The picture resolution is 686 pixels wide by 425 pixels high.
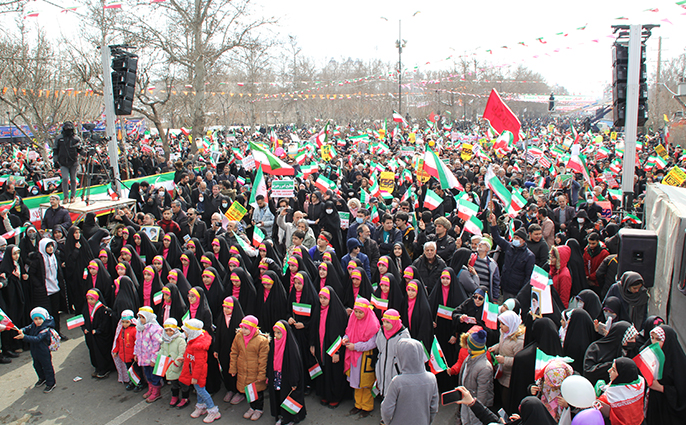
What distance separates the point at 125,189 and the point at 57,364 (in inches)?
205

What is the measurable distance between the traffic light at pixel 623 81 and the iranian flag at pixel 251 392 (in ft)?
23.0

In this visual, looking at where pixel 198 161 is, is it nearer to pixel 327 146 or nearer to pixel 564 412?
pixel 327 146

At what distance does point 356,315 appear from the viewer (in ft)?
16.7

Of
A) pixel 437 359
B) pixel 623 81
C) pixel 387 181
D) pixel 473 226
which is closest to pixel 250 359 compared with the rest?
pixel 437 359

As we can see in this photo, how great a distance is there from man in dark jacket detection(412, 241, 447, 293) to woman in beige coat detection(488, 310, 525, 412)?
1.58m

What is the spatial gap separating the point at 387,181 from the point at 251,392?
7.40 metres

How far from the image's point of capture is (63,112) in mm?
24766

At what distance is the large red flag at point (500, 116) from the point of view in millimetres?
11023

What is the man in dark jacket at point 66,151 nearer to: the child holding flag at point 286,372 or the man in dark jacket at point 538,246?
the child holding flag at point 286,372

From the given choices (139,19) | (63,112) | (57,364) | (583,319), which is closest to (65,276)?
(57,364)

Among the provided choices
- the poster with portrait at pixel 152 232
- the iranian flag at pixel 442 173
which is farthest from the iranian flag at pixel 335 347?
the iranian flag at pixel 442 173

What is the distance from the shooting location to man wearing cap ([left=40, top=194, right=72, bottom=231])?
8695mm

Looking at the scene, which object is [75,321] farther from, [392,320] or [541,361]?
[541,361]

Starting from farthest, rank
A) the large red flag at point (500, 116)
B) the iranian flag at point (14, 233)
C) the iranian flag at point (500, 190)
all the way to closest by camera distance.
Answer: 1. the large red flag at point (500, 116)
2. the iranian flag at point (500, 190)
3. the iranian flag at point (14, 233)
